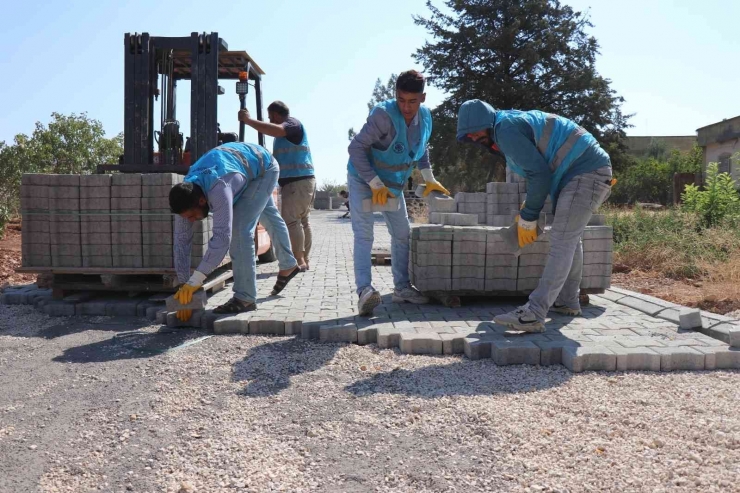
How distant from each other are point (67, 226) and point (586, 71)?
24459 millimetres

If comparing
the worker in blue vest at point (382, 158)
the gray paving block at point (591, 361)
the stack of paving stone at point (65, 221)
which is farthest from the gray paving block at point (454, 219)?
the stack of paving stone at point (65, 221)

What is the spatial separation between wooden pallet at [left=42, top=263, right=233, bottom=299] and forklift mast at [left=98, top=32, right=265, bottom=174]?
127 centimetres

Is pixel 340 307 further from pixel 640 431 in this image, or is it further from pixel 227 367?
pixel 640 431

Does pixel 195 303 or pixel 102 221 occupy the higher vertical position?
pixel 102 221

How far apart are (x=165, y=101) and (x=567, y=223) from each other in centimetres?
500

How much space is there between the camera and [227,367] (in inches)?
149

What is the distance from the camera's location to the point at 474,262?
206 inches

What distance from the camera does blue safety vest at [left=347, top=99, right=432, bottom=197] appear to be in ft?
15.5

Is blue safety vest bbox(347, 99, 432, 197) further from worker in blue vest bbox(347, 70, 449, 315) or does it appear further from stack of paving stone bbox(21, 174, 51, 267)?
stack of paving stone bbox(21, 174, 51, 267)

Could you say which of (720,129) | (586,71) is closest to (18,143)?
(586,71)

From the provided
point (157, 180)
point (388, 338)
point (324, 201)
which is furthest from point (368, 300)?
point (324, 201)

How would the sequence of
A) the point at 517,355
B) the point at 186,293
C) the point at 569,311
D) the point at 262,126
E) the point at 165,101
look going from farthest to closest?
1. the point at 165,101
2. the point at 262,126
3. the point at 569,311
4. the point at 186,293
5. the point at 517,355

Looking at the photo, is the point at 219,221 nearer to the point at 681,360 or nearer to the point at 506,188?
the point at 681,360

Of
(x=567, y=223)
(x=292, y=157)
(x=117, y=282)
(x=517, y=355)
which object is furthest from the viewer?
(x=292, y=157)
